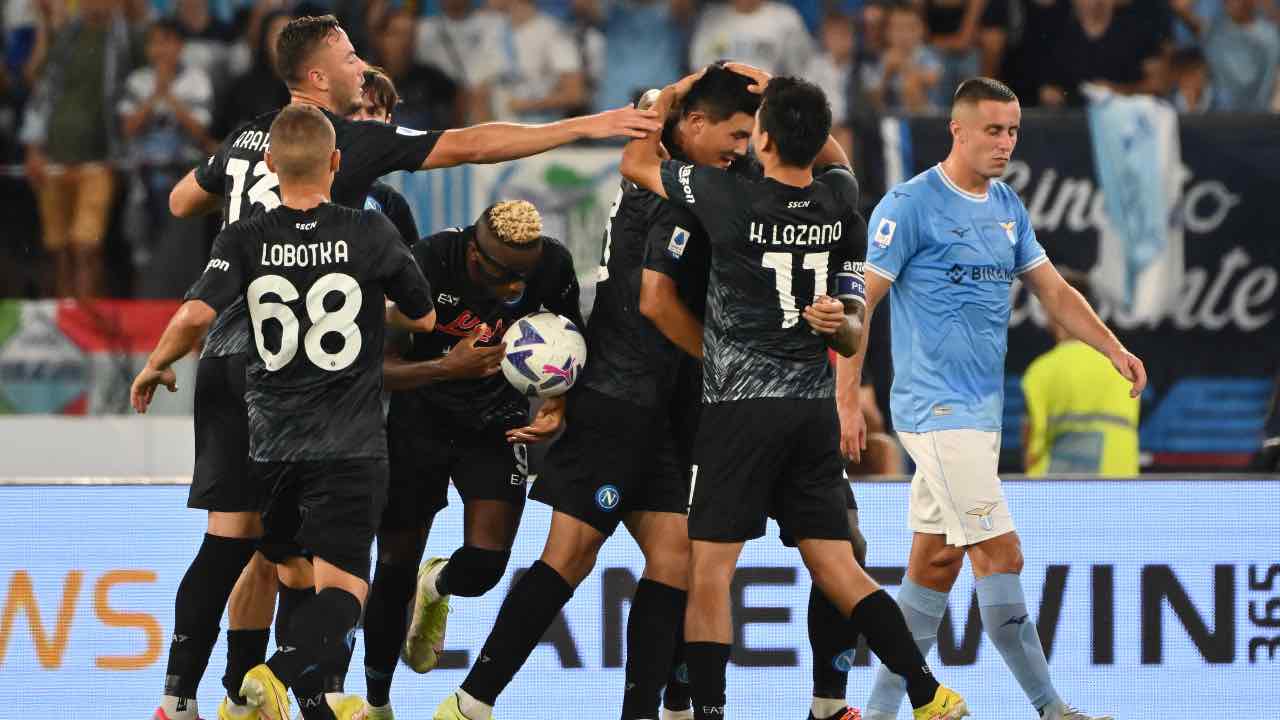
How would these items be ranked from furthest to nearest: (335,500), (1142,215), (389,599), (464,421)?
(1142,215)
(389,599)
(464,421)
(335,500)

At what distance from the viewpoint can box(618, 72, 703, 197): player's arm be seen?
20.1ft

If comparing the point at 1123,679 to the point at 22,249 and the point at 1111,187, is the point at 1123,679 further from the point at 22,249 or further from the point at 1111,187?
the point at 22,249

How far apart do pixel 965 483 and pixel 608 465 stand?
4.00ft

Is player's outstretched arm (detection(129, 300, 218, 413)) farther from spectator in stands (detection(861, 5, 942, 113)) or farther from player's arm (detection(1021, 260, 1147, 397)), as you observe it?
spectator in stands (detection(861, 5, 942, 113))

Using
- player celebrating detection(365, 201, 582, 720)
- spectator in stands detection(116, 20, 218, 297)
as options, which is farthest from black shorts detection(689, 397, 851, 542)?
spectator in stands detection(116, 20, 218, 297)

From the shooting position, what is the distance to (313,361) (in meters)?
5.71

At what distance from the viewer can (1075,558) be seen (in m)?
7.75

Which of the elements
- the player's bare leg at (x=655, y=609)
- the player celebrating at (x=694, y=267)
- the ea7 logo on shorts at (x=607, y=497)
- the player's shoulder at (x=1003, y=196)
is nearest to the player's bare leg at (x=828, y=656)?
the player celebrating at (x=694, y=267)

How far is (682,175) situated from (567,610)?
2.28 meters

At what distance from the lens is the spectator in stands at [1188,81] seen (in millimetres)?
11836

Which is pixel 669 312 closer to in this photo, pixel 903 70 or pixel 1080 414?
pixel 1080 414

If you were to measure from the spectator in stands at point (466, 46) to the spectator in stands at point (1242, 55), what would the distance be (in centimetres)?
458

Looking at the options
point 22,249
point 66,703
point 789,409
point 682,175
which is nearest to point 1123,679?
point 789,409

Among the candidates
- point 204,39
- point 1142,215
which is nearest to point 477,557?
point 1142,215
